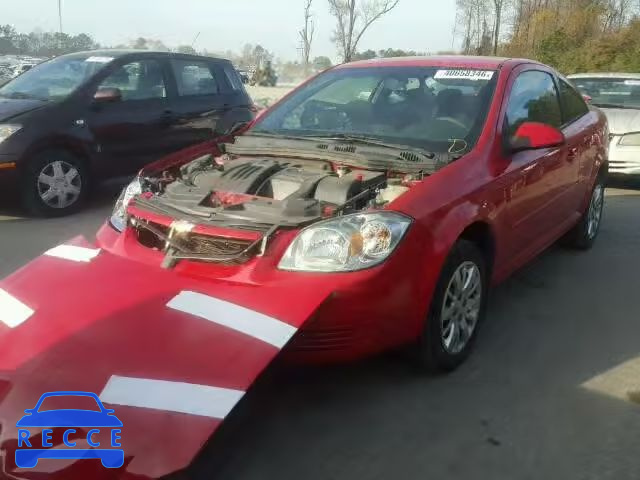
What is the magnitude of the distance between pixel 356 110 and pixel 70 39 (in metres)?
36.4

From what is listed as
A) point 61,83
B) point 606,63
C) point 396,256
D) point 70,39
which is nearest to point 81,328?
point 396,256

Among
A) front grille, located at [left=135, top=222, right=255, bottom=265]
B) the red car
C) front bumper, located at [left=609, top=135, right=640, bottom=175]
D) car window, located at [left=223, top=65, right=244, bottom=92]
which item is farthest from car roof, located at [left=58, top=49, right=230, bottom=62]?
front bumper, located at [left=609, top=135, right=640, bottom=175]

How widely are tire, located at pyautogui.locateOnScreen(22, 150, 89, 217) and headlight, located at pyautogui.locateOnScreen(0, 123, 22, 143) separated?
29cm

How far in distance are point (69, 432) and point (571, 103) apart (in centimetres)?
435

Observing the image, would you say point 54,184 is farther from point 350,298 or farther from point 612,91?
point 612,91

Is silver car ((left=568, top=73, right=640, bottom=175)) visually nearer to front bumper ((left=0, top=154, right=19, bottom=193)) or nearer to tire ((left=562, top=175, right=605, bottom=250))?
tire ((left=562, top=175, right=605, bottom=250))

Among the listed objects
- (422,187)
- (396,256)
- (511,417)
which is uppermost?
(422,187)

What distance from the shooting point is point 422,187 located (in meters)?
2.91

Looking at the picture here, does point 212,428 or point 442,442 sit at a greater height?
point 212,428

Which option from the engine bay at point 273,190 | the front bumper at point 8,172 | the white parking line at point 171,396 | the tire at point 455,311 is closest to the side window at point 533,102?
the tire at point 455,311

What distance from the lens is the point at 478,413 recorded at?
285cm

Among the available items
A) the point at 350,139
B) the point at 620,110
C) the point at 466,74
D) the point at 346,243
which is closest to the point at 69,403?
the point at 346,243

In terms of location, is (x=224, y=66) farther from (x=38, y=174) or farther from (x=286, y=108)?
(x=286, y=108)

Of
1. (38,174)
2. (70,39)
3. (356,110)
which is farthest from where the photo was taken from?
(70,39)
